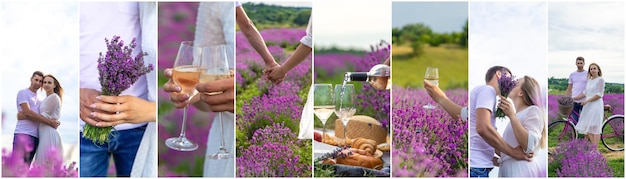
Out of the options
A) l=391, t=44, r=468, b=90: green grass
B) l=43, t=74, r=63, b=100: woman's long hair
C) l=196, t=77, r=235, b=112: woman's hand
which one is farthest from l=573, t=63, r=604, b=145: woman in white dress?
l=43, t=74, r=63, b=100: woman's long hair

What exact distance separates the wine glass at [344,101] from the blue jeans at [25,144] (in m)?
2.31

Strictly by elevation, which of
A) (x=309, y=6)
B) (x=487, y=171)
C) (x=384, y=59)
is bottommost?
(x=487, y=171)

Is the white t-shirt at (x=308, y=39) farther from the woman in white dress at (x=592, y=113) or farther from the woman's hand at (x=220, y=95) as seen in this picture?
the woman in white dress at (x=592, y=113)

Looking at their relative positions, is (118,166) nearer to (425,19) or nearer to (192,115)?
(192,115)

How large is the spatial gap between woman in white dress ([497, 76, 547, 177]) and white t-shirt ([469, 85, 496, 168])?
0.08 metres

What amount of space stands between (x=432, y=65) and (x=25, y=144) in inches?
124

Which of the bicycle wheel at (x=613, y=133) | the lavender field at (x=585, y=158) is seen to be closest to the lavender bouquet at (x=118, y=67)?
the lavender field at (x=585, y=158)

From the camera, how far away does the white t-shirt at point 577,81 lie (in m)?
6.10

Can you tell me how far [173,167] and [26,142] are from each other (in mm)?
1143

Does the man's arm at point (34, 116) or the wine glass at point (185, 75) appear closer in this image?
the wine glass at point (185, 75)

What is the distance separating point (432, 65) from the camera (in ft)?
20.1

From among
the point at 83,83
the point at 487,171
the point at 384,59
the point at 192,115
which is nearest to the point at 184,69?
the point at 192,115

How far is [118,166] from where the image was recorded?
20.5 feet

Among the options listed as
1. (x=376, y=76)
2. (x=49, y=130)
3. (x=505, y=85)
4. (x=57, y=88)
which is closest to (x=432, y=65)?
(x=376, y=76)
